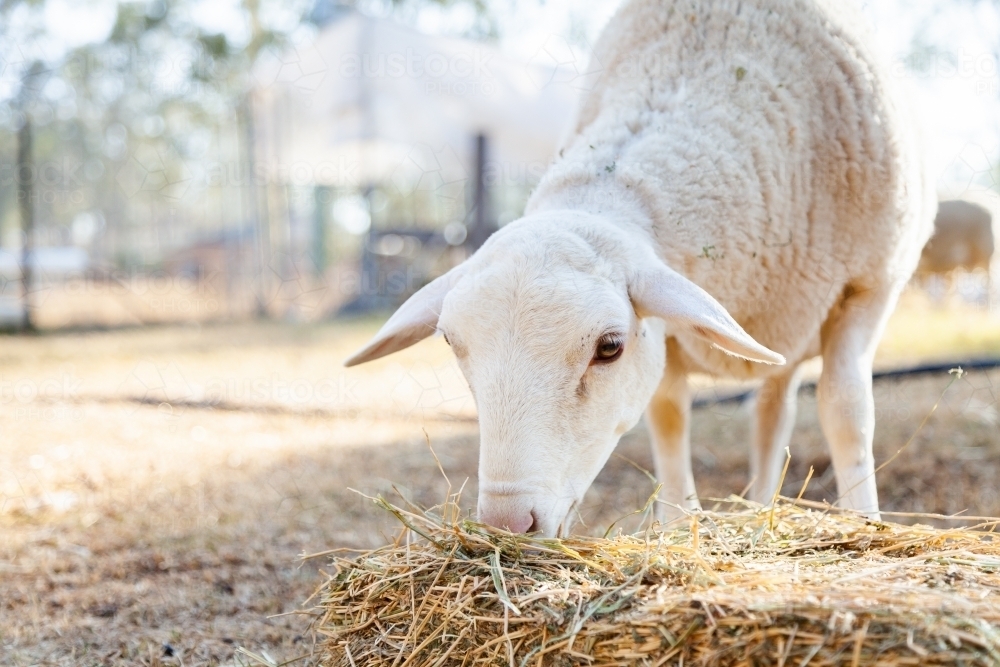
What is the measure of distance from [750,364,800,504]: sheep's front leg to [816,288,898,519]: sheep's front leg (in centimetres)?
70

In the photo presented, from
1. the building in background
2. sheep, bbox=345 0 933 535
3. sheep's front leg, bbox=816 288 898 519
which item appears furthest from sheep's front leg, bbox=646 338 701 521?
the building in background

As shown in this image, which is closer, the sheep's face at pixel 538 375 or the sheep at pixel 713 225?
the sheep's face at pixel 538 375

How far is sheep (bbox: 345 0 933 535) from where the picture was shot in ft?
6.98

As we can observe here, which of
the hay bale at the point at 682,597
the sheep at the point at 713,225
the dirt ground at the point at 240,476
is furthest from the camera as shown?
the dirt ground at the point at 240,476

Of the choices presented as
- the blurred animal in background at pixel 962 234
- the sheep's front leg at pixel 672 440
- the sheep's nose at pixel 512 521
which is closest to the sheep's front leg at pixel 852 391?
the sheep's front leg at pixel 672 440

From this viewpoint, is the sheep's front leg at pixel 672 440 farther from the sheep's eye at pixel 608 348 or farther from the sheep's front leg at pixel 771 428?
the sheep's eye at pixel 608 348

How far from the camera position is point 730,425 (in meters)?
5.45

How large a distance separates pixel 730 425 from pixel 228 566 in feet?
11.3

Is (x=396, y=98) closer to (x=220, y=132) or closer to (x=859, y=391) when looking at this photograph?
(x=220, y=132)

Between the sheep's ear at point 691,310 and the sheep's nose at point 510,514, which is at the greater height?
the sheep's ear at point 691,310

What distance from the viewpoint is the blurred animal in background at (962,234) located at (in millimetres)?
5473

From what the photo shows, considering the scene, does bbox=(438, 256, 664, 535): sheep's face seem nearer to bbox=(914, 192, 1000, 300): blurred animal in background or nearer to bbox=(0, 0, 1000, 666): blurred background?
bbox=(0, 0, 1000, 666): blurred background

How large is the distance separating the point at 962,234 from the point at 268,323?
31.2 feet

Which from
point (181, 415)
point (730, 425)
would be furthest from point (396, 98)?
point (730, 425)
